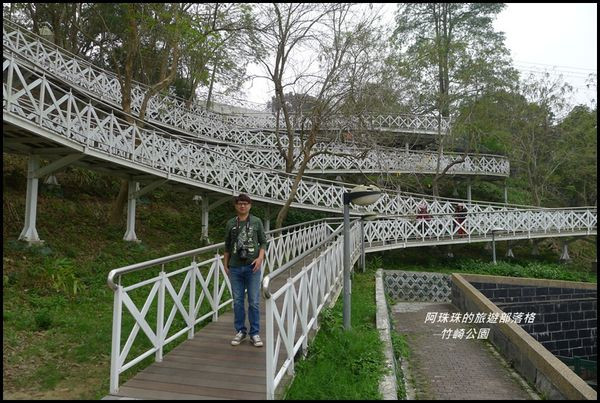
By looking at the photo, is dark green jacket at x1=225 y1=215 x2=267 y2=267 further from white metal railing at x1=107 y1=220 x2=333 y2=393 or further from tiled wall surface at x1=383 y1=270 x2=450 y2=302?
tiled wall surface at x1=383 y1=270 x2=450 y2=302

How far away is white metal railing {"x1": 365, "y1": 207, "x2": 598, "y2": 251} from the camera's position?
1550cm

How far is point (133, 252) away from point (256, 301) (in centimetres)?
673

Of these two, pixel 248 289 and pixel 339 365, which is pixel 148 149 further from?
pixel 339 365

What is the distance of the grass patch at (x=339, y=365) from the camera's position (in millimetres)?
3746

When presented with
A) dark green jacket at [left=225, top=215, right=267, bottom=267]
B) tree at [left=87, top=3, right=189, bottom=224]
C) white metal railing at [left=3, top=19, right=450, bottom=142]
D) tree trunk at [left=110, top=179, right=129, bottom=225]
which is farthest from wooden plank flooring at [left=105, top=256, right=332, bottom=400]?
white metal railing at [left=3, top=19, right=450, bottom=142]

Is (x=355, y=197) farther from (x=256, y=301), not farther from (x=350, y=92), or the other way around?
(x=350, y=92)

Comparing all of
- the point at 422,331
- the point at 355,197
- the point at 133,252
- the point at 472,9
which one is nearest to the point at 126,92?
the point at 133,252

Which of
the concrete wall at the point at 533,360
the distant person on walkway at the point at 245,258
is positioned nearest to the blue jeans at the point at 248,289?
the distant person on walkway at the point at 245,258

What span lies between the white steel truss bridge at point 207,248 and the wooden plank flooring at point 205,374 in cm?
6

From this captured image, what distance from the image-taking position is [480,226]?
17.1m

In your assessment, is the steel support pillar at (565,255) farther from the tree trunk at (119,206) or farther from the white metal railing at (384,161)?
the tree trunk at (119,206)

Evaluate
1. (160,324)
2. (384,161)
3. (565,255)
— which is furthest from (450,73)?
(160,324)

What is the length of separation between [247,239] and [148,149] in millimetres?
7408

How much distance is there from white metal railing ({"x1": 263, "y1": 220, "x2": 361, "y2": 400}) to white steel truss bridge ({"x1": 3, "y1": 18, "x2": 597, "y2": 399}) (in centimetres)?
1
